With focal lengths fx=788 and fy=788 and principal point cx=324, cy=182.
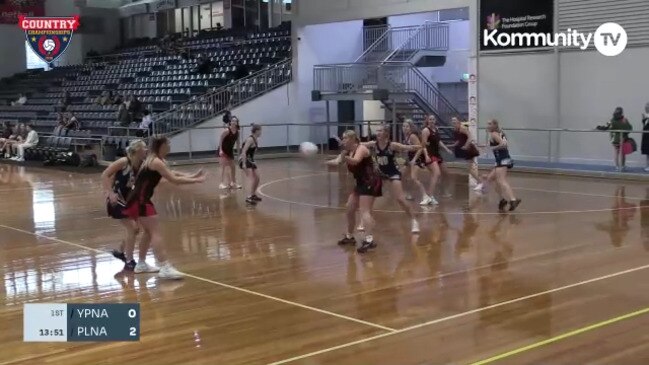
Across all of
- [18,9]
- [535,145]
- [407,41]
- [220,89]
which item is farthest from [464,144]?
[18,9]

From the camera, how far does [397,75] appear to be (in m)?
30.3

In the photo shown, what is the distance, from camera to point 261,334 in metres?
7.21

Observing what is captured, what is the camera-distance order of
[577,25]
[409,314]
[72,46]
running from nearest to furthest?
1. [409,314]
2. [577,25]
3. [72,46]

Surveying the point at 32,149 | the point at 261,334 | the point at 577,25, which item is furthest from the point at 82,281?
the point at 32,149

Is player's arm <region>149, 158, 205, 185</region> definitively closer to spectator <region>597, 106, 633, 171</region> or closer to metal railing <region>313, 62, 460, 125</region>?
Answer: spectator <region>597, 106, 633, 171</region>

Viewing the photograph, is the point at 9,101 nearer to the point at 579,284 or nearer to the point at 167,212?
the point at 167,212

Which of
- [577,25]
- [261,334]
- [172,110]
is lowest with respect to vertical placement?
[261,334]

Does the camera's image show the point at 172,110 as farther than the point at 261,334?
Yes

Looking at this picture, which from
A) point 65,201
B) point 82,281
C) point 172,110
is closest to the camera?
point 82,281

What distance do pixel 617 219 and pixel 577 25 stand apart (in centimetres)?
1137

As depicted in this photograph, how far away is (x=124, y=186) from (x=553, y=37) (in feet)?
57.2

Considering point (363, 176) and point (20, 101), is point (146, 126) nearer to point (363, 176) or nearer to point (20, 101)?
point (20, 101)

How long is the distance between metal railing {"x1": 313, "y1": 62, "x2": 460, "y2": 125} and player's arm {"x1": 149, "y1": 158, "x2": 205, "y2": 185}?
20.3 meters

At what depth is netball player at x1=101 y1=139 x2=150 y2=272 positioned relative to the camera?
31.4 ft
